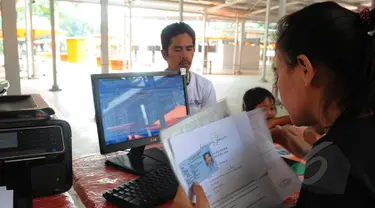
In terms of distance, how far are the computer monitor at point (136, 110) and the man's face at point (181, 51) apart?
625 millimetres

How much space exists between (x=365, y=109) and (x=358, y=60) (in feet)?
0.34

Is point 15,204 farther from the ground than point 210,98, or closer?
closer

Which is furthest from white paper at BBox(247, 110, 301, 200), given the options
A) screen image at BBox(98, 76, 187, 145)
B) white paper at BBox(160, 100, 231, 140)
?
screen image at BBox(98, 76, 187, 145)

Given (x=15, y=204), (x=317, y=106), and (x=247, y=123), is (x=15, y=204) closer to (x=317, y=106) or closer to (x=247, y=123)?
(x=247, y=123)

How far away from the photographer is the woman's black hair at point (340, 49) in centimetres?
64

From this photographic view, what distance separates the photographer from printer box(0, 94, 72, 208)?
2.57 feet

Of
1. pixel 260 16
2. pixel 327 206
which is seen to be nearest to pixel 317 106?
pixel 327 206

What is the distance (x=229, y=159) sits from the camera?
76 cm

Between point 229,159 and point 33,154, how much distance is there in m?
0.51

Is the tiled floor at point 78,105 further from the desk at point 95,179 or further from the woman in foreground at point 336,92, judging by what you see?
the woman in foreground at point 336,92

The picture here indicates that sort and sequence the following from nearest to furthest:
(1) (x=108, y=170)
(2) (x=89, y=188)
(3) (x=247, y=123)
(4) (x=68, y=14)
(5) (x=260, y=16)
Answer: (3) (x=247, y=123)
(2) (x=89, y=188)
(1) (x=108, y=170)
(5) (x=260, y=16)
(4) (x=68, y=14)

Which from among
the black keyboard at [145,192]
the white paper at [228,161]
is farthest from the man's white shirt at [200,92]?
the white paper at [228,161]

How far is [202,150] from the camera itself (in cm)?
69

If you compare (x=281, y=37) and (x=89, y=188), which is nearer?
(x=281, y=37)
